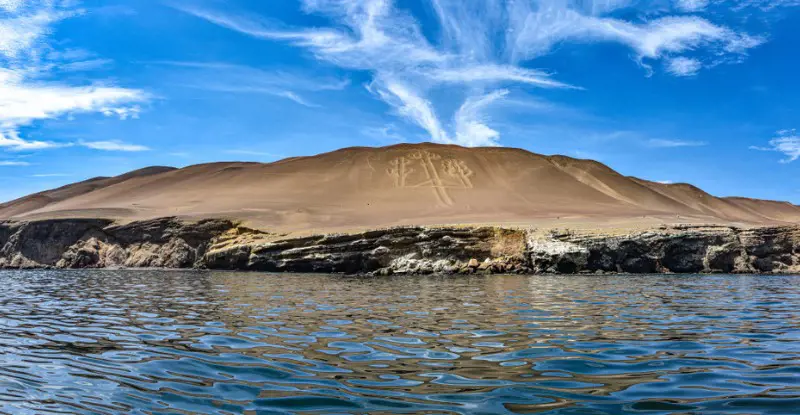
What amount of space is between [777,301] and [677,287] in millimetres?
5605

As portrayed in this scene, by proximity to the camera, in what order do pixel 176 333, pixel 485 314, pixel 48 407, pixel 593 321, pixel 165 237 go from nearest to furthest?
1. pixel 48 407
2. pixel 176 333
3. pixel 593 321
4. pixel 485 314
5. pixel 165 237

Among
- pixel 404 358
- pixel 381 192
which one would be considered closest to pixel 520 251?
pixel 404 358

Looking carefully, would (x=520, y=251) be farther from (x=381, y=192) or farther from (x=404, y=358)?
(x=381, y=192)

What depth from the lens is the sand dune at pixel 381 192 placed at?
58875mm

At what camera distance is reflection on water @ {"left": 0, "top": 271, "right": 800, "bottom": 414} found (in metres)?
5.82

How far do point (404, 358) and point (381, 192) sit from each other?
216ft

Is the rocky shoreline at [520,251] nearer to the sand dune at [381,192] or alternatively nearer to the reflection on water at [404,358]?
the sand dune at [381,192]

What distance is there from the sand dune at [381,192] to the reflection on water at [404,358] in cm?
3491

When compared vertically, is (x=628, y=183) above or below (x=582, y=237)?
above

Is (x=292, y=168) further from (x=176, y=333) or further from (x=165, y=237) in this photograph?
(x=176, y=333)

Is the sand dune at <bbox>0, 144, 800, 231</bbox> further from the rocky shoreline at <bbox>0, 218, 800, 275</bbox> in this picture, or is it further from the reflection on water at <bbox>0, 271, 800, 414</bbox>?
the reflection on water at <bbox>0, 271, 800, 414</bbox>

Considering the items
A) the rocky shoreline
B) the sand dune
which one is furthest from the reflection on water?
the sand dune

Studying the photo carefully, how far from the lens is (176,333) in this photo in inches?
409

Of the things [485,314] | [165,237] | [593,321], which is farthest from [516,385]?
[165,237]
